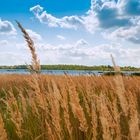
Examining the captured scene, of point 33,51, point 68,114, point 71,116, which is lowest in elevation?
point 71,116

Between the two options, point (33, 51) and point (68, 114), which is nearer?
point (68, 114)

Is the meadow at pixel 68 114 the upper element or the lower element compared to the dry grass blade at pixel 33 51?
lower

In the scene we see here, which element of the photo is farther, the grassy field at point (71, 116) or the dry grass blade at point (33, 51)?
the dry grass blade at point (33, 51)

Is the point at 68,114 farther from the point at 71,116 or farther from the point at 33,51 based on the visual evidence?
the point at 71,116

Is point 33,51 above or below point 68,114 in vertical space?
above

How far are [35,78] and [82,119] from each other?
0.91m

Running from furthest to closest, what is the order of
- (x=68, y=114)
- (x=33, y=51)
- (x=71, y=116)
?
(x=71, y=116)
(x=33, y=51)
(x=68, y=114)

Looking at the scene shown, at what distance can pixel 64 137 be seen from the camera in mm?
2896

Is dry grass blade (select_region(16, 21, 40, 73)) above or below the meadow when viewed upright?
above

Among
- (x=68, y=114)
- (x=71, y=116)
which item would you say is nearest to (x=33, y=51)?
(x=68, y=114)

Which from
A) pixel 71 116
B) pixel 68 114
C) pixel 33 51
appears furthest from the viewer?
pixel 71 116

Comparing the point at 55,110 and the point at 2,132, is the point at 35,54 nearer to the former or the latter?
the point at 55,110

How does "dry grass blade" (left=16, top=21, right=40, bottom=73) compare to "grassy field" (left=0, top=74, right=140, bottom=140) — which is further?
"dry grass blade" (left=16, top=21, right=40, bottom=73)

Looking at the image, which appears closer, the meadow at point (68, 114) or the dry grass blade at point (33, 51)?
the meadow at point (68, 114)
